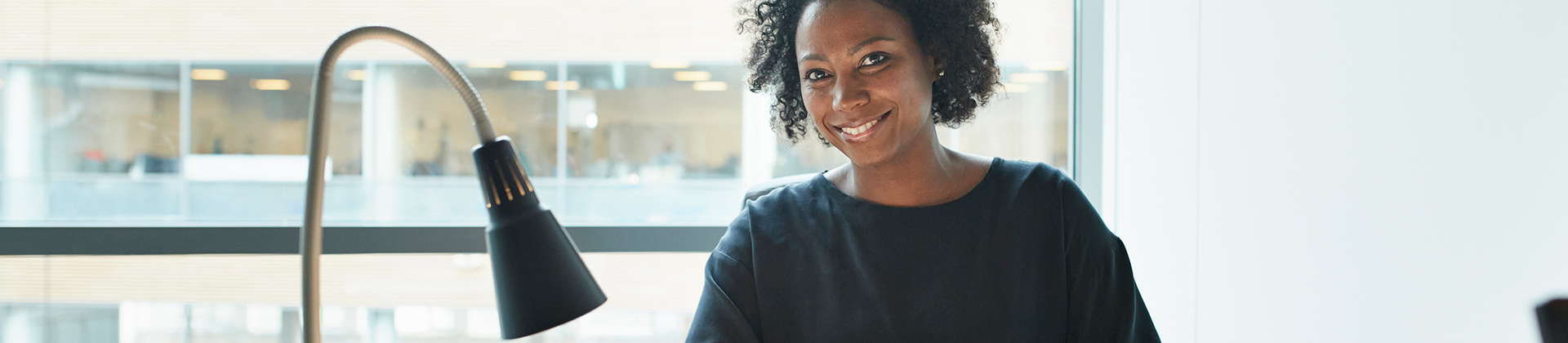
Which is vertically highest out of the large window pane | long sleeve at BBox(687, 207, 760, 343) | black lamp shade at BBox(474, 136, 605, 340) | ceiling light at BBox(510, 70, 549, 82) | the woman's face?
ceiling light at BBox(510, 70, 549, 82)

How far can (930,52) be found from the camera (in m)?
1.22

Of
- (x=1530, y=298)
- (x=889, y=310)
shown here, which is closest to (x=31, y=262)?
(x=889, y=310)

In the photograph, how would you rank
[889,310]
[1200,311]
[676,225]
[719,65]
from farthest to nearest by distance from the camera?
1. [719,65]
2. [676,225]
3. [1200,311]
4. [889,310]

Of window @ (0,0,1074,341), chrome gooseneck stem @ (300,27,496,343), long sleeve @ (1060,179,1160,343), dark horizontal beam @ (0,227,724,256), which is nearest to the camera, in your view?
chrome gooseneck stem @ (300,27,496,343)

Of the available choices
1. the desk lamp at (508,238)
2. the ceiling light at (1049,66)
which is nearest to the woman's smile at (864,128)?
the desk lamp at (508,238)

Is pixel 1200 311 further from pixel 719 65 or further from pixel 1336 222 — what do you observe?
pixel 719 65

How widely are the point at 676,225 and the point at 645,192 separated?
0.20 meters

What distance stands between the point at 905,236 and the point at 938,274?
0.24 feet

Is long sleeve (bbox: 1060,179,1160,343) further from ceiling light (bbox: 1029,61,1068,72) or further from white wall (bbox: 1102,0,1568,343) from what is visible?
ceiling light (bbox: 1029,61,1068,72)

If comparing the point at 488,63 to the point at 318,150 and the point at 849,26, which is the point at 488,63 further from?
the point at 318,150

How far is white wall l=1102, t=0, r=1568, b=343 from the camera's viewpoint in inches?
36.9

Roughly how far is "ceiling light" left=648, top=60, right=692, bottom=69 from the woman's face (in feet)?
3.66

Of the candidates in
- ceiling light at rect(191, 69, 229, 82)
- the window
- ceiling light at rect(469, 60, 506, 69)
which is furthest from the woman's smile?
ceiling light at rect(191, 69, 229, 82)

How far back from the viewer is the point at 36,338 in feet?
7.55
